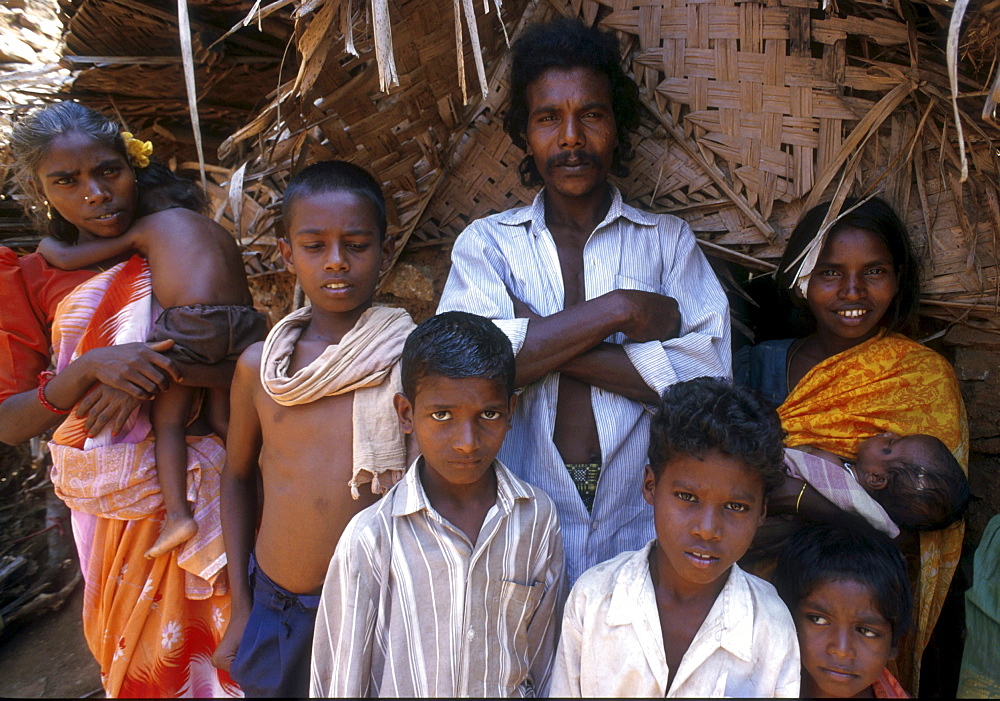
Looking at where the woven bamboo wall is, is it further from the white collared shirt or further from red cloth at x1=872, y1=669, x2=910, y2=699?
the white collared shirt

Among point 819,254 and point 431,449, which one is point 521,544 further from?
point 819,254

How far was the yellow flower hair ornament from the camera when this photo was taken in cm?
222

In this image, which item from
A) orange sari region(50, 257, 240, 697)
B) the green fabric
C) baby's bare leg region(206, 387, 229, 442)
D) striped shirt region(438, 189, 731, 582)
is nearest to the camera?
the green fabric

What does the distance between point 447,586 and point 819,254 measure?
151 cm

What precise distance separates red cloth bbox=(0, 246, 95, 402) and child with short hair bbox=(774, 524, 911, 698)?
7.36 ft

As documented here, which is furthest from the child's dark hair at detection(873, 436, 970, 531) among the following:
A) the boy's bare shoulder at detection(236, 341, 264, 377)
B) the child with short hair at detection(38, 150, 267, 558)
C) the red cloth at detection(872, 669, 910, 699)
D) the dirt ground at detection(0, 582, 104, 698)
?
the dirt ground at detection(0, 582, 104, 698)

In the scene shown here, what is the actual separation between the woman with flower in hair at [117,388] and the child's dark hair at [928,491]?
1.93 m

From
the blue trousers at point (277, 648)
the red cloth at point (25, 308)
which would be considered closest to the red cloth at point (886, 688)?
the blue trousers at point (277, 648)

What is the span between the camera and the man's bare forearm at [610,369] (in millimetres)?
1945

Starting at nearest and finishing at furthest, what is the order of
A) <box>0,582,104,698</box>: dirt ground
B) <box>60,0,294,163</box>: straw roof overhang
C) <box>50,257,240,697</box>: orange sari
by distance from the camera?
1. <box>50,257,240,697</box>: orange sari
2. <box>60,0,294,163</box>: straw roof overhang
3. <box>0,582,104,698</box>: dirt ground

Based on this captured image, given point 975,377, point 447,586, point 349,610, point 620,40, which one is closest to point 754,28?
point 620,40

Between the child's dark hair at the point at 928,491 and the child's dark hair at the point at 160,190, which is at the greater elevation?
the child's dark hair at the point at 160,190

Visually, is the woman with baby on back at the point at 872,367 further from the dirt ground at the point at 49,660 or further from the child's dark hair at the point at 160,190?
the dirt ground at the point at 49,660

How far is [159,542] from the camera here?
7.04ft
